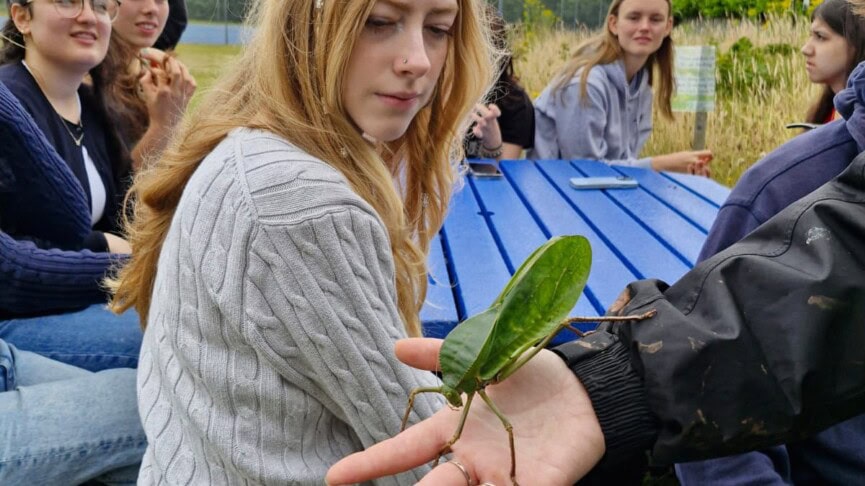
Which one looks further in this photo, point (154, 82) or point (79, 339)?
point (154, 82)

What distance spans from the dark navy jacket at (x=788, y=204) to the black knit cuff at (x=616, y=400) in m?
0.49

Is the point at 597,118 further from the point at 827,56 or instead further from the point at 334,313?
the point at 334,313

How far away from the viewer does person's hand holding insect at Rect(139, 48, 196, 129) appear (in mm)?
2896

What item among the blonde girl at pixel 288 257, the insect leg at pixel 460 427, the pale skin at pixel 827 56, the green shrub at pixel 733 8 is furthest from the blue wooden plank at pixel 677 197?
the green shrub at pixel 733 8

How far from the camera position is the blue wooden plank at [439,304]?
6.22 ft

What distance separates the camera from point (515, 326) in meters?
0.86

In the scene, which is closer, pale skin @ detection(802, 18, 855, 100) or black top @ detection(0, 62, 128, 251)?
black top @ detection(0, 62, 128, 251)

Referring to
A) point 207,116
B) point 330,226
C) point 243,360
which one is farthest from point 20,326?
point 330,226

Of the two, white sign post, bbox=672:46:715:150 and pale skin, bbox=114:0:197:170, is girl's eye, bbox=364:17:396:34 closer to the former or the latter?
pale skin, bbox=114:0:197:170

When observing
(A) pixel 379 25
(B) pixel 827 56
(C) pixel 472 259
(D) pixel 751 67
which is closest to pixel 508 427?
(A) pixel 379 25

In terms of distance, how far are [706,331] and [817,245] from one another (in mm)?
177

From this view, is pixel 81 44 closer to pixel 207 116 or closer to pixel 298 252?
pixel 207 116

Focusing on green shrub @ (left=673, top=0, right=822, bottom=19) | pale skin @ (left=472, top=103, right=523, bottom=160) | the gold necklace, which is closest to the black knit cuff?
the gold necklace

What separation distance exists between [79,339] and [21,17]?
3.50ft
